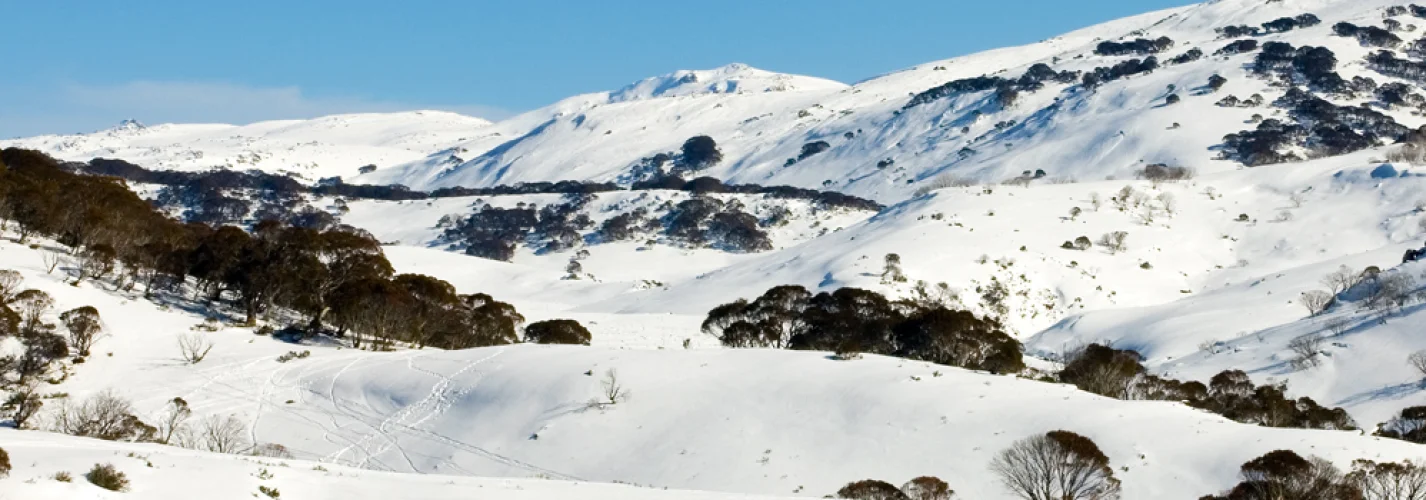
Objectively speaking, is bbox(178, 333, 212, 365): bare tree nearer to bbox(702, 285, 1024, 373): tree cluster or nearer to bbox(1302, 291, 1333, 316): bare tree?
bbox(702, 285, 1024, 373): tree cluster

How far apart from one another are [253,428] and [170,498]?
21.5 meters

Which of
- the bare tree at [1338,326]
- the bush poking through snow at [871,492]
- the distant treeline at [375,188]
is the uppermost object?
the distant treeline at [375,188]

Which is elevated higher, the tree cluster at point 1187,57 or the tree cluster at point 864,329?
the tree cluster at point 1187,57

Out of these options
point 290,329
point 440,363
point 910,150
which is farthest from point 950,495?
point 910,150

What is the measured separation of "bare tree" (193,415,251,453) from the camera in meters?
32.6

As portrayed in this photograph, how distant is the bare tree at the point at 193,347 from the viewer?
43125 millimetres

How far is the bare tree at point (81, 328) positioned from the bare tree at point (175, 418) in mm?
6128

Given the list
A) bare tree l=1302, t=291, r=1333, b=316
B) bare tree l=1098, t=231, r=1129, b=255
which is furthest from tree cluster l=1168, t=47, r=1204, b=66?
bare tree l=1302, t=291, r=1333, b=316

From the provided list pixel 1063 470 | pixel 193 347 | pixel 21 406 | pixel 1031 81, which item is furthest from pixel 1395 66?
pixel 21 406

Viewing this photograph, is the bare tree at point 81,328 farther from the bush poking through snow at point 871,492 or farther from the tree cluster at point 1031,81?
the tree cluster at point 1031,81

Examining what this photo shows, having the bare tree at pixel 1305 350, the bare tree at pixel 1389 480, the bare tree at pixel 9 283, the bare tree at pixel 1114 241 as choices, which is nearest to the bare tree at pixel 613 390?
the bare tree at pixel 1389 480

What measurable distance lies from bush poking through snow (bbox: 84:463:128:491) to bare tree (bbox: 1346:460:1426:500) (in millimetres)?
21865

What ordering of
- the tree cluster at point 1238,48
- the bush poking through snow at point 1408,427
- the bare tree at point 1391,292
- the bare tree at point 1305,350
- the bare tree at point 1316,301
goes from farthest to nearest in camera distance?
the tree cluster at point 1238,48, the bare tree at point 1316,301, the bare tree at point 1391,292, the bare tree at point 1305,350, the bush poking through snow at point 1408,427

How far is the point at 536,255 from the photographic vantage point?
447ft
